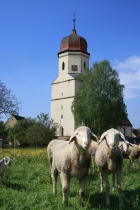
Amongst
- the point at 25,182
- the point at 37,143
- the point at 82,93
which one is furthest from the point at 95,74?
the point at 25,182

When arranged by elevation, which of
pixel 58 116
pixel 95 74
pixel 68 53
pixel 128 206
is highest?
pixel 68 53

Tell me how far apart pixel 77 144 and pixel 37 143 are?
33708 millimetres

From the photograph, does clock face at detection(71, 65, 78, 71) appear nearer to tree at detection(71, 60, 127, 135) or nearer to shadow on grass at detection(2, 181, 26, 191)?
tree at detection(71, 60, 127, 135)

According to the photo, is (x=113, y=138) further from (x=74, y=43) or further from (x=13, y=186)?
(x=74, y=43)

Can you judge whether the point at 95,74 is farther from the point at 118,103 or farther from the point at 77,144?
the point at 77,144

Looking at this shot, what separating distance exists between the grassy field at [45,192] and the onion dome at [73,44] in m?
48.4

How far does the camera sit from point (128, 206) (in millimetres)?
5797

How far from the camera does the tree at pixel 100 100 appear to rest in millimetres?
39844

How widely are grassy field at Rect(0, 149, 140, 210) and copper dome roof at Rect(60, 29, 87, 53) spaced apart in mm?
48380

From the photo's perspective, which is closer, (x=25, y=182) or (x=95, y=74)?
(x=25, y=182)

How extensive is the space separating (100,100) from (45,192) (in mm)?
34137

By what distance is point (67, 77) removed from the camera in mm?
55250

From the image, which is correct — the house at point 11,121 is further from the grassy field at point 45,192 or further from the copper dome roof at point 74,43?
the grassy field at point 45,192

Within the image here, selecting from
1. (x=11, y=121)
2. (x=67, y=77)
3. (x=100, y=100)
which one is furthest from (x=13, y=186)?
(x=11, y=121)
